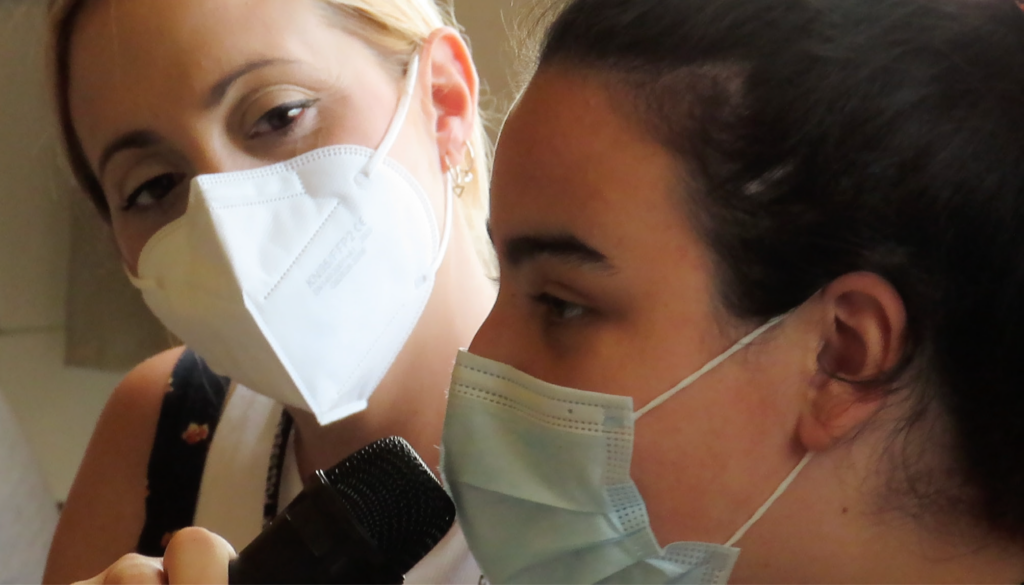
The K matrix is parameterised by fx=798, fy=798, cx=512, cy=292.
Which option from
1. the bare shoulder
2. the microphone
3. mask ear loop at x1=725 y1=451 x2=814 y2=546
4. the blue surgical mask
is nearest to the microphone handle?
the microphone

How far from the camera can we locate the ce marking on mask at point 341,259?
835mm

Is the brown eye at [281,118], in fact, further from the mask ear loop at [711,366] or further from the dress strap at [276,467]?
the mask ear loop at [711,366]

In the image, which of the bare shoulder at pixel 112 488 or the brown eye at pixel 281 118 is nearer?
the brown eye at pixel 281 118

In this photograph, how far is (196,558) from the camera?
535 millimetres

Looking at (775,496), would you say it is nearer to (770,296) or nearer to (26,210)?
(770,296)

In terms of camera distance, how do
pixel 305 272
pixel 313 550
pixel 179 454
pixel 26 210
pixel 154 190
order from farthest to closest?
pixel 26 210, pixel 179 454, pixel 154 190, pixel 305 272, pixel 313 550

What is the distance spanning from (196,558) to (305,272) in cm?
36

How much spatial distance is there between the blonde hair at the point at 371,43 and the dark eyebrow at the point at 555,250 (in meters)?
0.40

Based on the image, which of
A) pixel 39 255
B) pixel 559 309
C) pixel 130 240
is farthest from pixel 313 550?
pixel 39 255

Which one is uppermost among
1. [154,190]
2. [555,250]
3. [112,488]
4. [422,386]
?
[154,190]

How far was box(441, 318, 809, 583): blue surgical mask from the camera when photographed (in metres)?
0.61

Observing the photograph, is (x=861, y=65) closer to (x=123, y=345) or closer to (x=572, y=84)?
(x=572, y=84)

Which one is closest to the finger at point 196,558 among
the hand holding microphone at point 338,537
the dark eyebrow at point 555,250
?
the hand holding microphone at point 338,537

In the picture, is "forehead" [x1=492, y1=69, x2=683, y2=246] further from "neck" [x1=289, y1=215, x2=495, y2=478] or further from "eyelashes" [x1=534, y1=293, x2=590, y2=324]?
"neck" [x1=289, y1=215, x2=495, y2=478]
